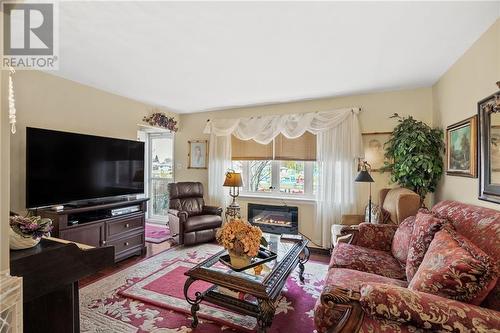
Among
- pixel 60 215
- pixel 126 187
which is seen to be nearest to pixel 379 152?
pixel 126 187

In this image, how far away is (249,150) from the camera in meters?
4.47

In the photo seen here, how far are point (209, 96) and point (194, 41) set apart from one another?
5.56 feet

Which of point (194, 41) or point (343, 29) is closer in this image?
point (343, 29)

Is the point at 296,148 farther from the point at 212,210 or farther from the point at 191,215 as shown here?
the point at 191,215

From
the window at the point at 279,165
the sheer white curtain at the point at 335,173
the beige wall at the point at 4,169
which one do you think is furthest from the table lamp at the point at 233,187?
the beige wall at the point at 4,169

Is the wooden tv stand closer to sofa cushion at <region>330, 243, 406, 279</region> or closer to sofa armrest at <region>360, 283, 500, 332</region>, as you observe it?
sofa cushion at <region>330, 243, 406, 279</region>

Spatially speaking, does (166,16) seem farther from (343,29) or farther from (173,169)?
(173,169)

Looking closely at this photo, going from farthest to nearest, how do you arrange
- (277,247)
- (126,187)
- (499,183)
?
(126,187) < (277,247) < (499,183)

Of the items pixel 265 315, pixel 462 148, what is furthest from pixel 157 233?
pixel 462 148

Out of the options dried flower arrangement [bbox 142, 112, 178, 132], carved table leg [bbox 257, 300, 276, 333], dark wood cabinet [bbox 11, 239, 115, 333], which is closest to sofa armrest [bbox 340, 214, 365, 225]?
carved table leg [bbox 257, 300, 276, 333]

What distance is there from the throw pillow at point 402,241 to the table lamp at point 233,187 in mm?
2304

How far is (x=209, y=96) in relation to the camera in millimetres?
3857

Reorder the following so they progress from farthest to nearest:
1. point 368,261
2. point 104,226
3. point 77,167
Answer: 1. point 104,226
2. point 77,167
3. point 368,261

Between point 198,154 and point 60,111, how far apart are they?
93.7 inches
